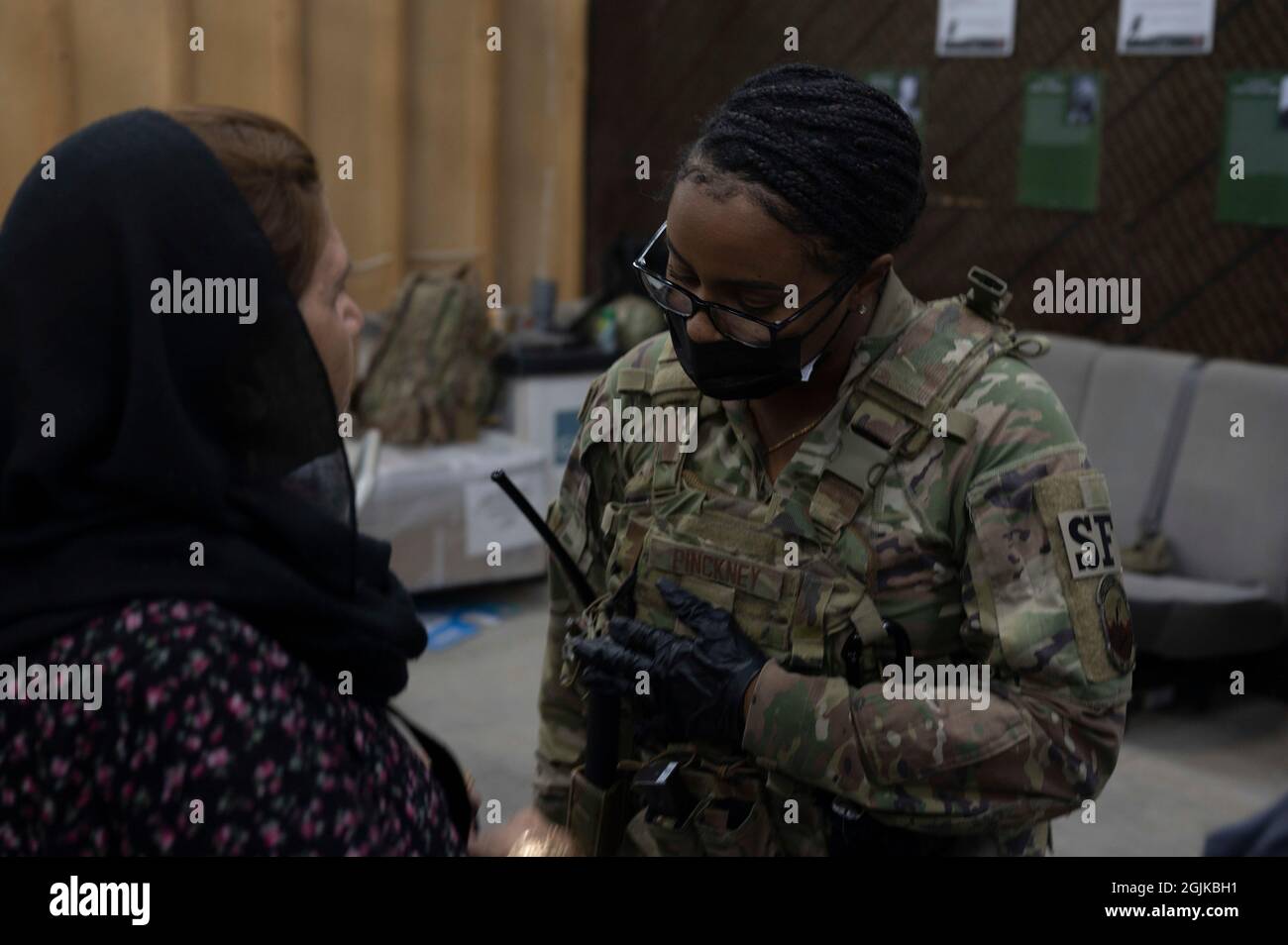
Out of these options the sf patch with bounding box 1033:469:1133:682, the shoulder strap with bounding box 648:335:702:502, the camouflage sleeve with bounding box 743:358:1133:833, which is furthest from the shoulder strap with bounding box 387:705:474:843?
the sf patch with bounding box 1033:469:1133:682

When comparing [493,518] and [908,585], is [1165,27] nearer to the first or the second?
[493,518]

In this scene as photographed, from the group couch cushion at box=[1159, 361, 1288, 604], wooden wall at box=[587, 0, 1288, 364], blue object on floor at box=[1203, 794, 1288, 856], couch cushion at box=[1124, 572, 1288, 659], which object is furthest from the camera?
wooden wall at box=[587, 0, 1288, 364]

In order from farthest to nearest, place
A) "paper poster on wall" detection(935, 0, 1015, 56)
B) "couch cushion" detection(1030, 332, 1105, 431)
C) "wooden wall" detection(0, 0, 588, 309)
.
→ "wooden wall" detection(0, 0, 588, 309) < "paper poster on wall" detection(935, 0, 1015, 56) < "couch cushion" detection(1030, 332, 1105, 431)

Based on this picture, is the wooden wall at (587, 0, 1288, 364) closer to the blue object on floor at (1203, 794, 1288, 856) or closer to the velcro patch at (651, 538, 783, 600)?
the velcro patch at (651, 538, 783, 600)

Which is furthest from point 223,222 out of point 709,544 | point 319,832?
point 709,544

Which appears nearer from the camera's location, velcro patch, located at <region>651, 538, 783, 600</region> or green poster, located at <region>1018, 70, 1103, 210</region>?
velcro patch, located at <region>651, 538, 783, 600</region>

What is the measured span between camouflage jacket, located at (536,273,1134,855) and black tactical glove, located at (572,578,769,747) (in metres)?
0.03

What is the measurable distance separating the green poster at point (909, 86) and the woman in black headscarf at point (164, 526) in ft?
14.4

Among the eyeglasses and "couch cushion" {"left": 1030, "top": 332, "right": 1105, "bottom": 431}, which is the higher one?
the eyeglasses

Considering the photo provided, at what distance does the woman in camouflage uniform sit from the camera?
143cm

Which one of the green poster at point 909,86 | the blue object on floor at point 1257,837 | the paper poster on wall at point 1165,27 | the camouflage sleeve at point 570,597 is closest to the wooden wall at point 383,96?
the green poster at point 909,86

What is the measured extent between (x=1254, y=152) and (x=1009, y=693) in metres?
3.42
